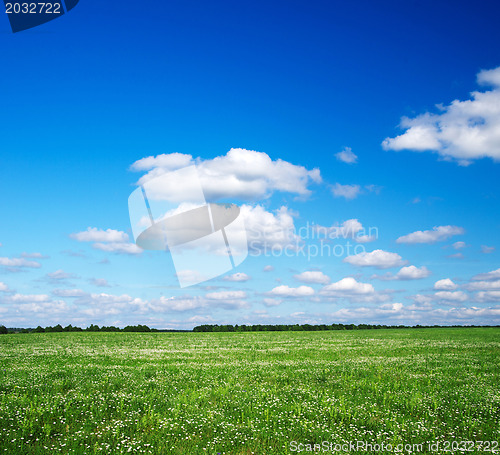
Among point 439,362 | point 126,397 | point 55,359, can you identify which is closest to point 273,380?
point 126,397

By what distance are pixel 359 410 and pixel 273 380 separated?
478 cm

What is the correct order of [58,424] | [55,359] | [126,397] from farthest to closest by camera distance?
[55,359], [126,397], [58,424]

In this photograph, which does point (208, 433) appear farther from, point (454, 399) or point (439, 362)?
point (439, 362)

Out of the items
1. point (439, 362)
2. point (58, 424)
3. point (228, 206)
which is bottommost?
point (439, 362)

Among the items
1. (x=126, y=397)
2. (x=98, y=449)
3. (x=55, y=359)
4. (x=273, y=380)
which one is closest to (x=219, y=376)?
(x=273, y=380)

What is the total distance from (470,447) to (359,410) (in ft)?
9.26

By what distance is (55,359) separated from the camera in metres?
22.0

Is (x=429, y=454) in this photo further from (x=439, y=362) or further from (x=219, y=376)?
(x=439, y=362)

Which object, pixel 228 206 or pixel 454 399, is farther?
pixel 228 206

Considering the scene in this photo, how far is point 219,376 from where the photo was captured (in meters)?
15.5

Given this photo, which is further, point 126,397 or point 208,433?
point 126,397

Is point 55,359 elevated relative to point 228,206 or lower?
lower

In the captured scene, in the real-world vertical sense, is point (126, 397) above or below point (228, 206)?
below

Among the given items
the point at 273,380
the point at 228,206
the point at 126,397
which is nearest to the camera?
the point at 126,397
